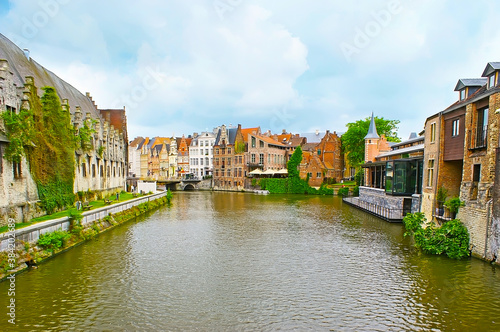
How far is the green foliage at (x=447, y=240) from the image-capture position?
14.9 meters

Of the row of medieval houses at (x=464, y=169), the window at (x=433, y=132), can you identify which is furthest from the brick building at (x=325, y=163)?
the window at (x=433, y=132)

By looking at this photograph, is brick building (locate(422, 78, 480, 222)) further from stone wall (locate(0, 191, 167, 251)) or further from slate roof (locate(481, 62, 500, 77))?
stone wall (locate(0, 191, 167, 251))

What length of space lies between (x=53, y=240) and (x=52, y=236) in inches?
7.9

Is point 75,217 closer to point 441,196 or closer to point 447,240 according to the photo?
point 447,240

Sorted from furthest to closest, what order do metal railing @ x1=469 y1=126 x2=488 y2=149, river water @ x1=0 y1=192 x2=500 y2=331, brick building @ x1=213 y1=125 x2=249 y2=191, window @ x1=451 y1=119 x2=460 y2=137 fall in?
brick building @ x1=213 y1=125 x2=249 y2=191
window @ x1=451 y1=119 x2=460 y2=137
metal railing @ x1=469 y1=126 x2=488 y2=149
river water @ x1=0 y1=192 x2=500 y2=331

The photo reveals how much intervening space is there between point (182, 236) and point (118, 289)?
354 inches

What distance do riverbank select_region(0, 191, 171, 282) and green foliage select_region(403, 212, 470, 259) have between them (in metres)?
18.4

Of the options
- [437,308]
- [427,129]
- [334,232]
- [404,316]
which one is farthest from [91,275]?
[427,129]

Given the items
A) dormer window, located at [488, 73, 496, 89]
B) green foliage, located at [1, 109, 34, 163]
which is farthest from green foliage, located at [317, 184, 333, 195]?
green foliage, located at [1, 109, 34, 163]

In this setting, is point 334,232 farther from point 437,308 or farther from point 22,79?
point 22,79

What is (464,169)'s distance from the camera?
54.3 feet

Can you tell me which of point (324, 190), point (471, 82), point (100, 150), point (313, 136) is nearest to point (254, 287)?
point (471, 82)

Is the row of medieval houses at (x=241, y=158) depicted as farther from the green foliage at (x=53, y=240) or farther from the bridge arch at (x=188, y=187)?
the green foliage at (x=53, y=240)

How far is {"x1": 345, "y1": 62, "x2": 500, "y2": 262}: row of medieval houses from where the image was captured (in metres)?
13.8
